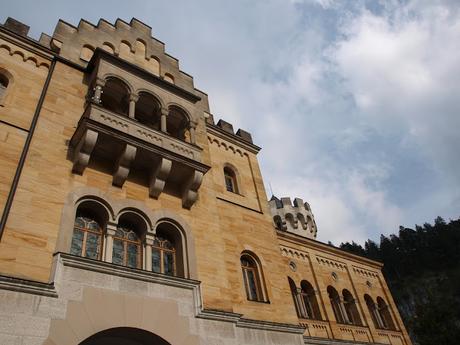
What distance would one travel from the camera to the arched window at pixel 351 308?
18.7m

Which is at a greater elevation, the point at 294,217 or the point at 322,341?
the point at 294,217

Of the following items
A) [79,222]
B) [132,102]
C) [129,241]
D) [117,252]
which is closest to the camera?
[79,222]

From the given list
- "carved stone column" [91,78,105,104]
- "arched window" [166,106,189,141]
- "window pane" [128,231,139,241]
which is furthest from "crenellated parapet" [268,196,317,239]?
"carved stone column" [91,78,105,104]

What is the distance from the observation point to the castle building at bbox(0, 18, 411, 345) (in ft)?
25.4

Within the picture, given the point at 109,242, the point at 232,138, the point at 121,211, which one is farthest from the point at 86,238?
the point at 232,138

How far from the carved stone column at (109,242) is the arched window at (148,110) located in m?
4.16

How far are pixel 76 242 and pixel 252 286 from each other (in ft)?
19.3

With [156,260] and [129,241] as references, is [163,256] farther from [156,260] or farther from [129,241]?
[129,241]

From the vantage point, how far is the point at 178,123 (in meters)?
13.6

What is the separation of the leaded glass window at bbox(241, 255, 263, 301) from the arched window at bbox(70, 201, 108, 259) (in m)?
4.97

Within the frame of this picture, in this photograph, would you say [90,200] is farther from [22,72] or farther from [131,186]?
[22,72]

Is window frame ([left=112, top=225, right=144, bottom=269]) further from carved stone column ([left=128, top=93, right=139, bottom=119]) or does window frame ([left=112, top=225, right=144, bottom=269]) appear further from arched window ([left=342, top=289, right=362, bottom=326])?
arched window ([left=342, top=289, right=362, bottom=326])

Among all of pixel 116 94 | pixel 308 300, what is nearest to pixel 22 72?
pixel 116 94

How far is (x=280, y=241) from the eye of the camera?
60.6 feet
